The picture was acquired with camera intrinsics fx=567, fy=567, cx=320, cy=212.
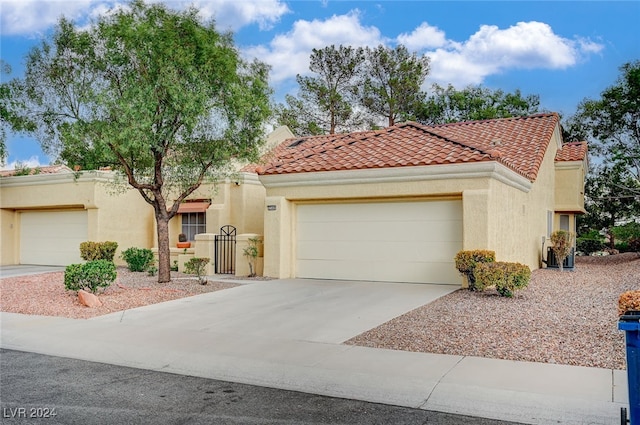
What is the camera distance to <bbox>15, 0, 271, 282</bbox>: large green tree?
44.7 feet

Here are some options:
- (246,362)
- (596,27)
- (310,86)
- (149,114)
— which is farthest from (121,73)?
(310,86)

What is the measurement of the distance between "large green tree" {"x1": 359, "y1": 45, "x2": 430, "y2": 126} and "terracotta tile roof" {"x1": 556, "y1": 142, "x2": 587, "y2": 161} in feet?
45.1

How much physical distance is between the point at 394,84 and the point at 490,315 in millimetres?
28694

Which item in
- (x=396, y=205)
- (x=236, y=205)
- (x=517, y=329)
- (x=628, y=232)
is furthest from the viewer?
(x=628, y=232)

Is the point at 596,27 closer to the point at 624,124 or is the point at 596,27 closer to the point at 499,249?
Result: the point at 624,124

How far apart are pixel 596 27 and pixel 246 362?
2155 cm

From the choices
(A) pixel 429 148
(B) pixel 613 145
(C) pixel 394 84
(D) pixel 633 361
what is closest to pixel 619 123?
(B) pixel 613 145

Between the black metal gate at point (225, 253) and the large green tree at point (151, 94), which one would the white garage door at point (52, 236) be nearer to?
the black metal gate at point (225, 253)

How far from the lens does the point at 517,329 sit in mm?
8883

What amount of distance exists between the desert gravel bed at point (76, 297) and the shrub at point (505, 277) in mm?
6573

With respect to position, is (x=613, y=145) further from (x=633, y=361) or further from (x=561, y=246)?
(x=633, y=361)

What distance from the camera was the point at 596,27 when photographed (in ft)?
74.5

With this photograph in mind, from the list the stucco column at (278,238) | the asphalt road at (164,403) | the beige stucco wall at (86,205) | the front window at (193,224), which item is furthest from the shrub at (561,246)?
the beige stucco wall at (86,205)

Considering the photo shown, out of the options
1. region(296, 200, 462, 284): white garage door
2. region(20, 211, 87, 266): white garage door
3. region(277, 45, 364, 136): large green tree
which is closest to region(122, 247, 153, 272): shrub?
region(20, 211, 87, 266): white garage door
